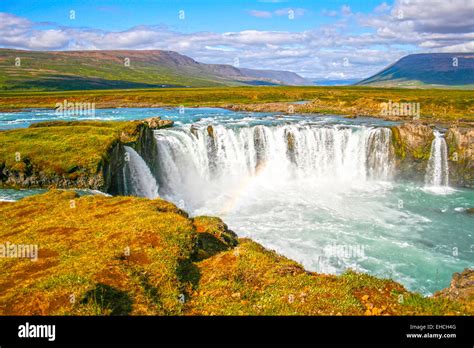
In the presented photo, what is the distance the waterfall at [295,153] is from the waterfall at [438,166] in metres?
6.06

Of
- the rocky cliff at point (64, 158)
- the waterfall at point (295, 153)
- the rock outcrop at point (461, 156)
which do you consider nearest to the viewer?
the rocky cliff at point (64, 158)

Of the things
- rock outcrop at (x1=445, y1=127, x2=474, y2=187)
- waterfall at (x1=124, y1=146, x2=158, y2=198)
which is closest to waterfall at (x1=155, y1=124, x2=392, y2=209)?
rock outcrop at (x1=445, y1=127, x2=474, y2=187)

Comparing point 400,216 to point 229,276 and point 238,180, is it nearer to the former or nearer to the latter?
point 238,180

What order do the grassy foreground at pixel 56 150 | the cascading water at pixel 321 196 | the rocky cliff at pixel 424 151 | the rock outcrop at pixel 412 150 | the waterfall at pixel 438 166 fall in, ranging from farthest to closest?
the rock outcrop at pixel 412 150, the waterfall at pixel 438 166, the rocky cliff at pixel 424 151, the grassy foreground at pixel 56 150, the cascading water at pixel 321 196

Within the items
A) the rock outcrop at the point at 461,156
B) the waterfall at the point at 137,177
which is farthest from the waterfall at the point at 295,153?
the waterfall at the point at 137,177

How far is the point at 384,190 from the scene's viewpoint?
52.3 m

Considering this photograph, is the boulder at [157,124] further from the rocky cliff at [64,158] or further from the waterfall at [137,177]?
the waterfall at [137,177]

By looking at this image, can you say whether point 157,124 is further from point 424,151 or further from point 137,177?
point 424,151

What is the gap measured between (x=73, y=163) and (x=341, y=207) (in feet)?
102

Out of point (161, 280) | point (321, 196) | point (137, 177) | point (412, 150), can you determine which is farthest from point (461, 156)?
point (161, 280)

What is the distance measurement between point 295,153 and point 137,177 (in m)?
27.9

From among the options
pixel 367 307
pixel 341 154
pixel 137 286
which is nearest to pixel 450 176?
pixel 341 154

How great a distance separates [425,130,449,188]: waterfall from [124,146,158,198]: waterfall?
42.8 metres

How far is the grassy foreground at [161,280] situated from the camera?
38.9 feet
